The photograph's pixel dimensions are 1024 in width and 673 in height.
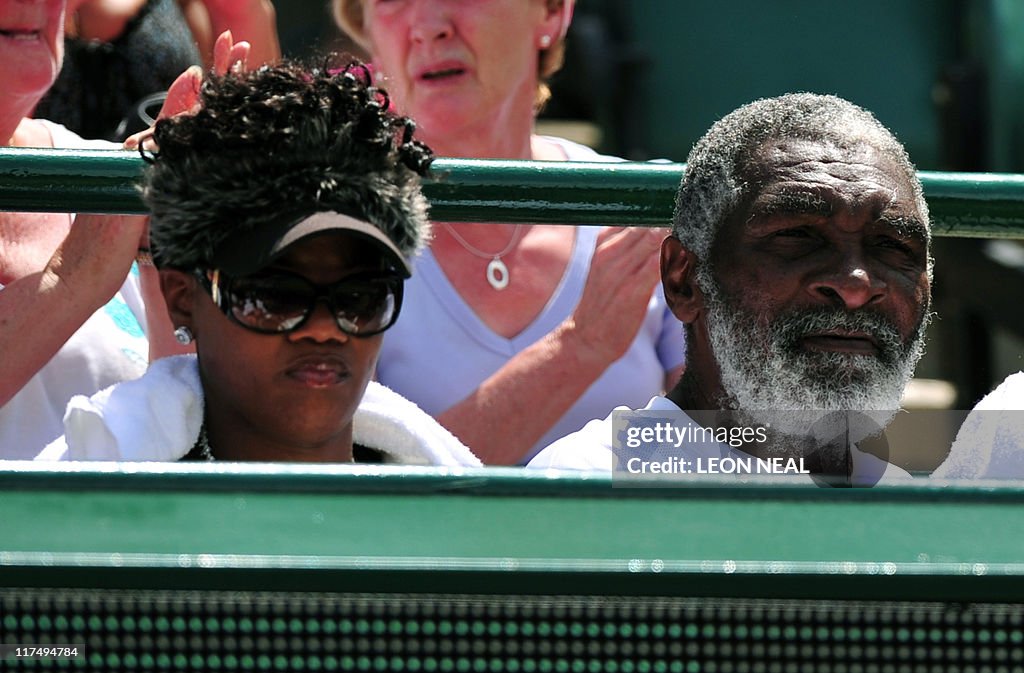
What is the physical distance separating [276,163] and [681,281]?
1.82 ft

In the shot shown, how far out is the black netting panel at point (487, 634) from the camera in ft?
4.64

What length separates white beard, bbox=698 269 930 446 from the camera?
201cm

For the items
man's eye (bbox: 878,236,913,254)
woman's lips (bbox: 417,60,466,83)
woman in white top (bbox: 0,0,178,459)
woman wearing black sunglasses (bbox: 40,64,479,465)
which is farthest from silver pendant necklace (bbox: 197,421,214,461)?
woman's lips (bbox: 417,60,466,83)

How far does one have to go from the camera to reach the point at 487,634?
1418 mm

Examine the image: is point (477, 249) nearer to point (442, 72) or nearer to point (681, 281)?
point (442, 72)

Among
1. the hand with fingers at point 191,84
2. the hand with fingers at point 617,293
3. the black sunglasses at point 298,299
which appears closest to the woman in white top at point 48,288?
the hand with fingers at point 191,84

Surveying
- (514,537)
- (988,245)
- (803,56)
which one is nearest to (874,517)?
(514,537)

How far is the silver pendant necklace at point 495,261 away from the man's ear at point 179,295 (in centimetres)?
88

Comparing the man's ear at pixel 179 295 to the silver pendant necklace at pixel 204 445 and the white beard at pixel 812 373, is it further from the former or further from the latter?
the white beard at pixel 812 373

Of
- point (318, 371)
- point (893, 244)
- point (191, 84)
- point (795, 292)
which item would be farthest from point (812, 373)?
point (191, 84)

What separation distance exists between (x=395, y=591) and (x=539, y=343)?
1.33 metres

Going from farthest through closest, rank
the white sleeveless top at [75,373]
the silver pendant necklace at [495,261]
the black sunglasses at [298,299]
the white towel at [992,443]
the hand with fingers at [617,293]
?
the silver pendant necklace at [495,261], the hand with fingers at [617,293], the white sleeveless top at [75,373], the white towel at [992,443], the black sunglasses at [298,299]

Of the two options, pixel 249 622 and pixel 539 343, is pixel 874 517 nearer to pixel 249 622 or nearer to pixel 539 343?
pixel 249 622

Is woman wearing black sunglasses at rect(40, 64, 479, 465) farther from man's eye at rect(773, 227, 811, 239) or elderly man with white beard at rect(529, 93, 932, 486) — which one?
man's eye at rect(773, 227, 811, 239)
